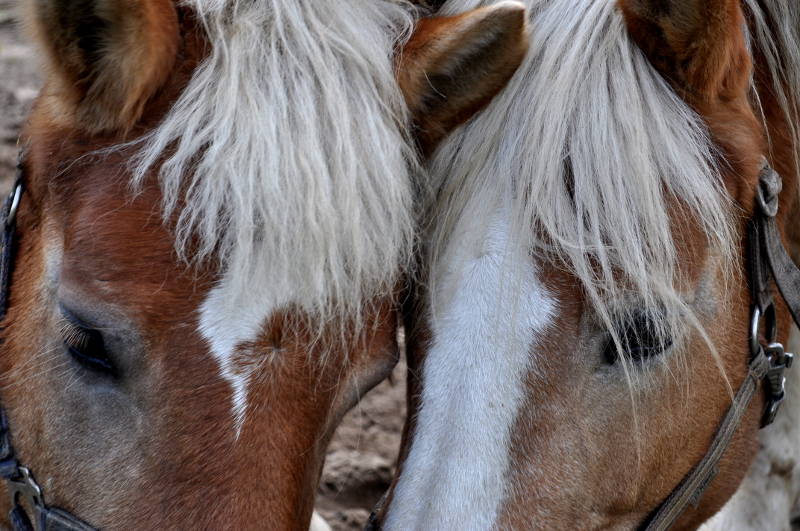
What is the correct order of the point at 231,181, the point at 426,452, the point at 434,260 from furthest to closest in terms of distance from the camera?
1. the point at 434,260
2. the point at 426,452
3. the point at 231,181

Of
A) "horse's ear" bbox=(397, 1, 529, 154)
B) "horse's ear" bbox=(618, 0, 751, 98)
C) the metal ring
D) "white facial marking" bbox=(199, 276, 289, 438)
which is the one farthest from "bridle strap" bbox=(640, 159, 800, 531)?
the metal ring

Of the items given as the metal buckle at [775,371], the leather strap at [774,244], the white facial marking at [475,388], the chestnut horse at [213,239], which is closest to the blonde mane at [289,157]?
the chestnut horse at [213,239]

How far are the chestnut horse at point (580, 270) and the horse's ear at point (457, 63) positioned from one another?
6cm

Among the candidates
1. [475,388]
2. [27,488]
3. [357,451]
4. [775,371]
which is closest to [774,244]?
[775,371]

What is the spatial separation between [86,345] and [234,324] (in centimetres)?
28

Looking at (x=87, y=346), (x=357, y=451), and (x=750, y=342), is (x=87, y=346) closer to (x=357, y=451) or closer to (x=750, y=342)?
(x=750, y=342)

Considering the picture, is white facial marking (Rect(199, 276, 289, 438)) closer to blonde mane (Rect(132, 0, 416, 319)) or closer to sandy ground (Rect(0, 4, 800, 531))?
blonde mane (Rect(132, 0, 416, 319))

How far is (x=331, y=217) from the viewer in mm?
1277

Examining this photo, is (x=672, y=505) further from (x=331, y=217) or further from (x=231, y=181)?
(x=231, y=181)

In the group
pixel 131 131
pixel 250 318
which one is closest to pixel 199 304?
pixel 250 318

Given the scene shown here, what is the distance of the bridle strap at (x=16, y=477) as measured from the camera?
1.37 m

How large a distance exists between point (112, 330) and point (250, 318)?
0.23 metres

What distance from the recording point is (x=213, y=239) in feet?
4.08

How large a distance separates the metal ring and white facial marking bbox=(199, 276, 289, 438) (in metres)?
0.57
